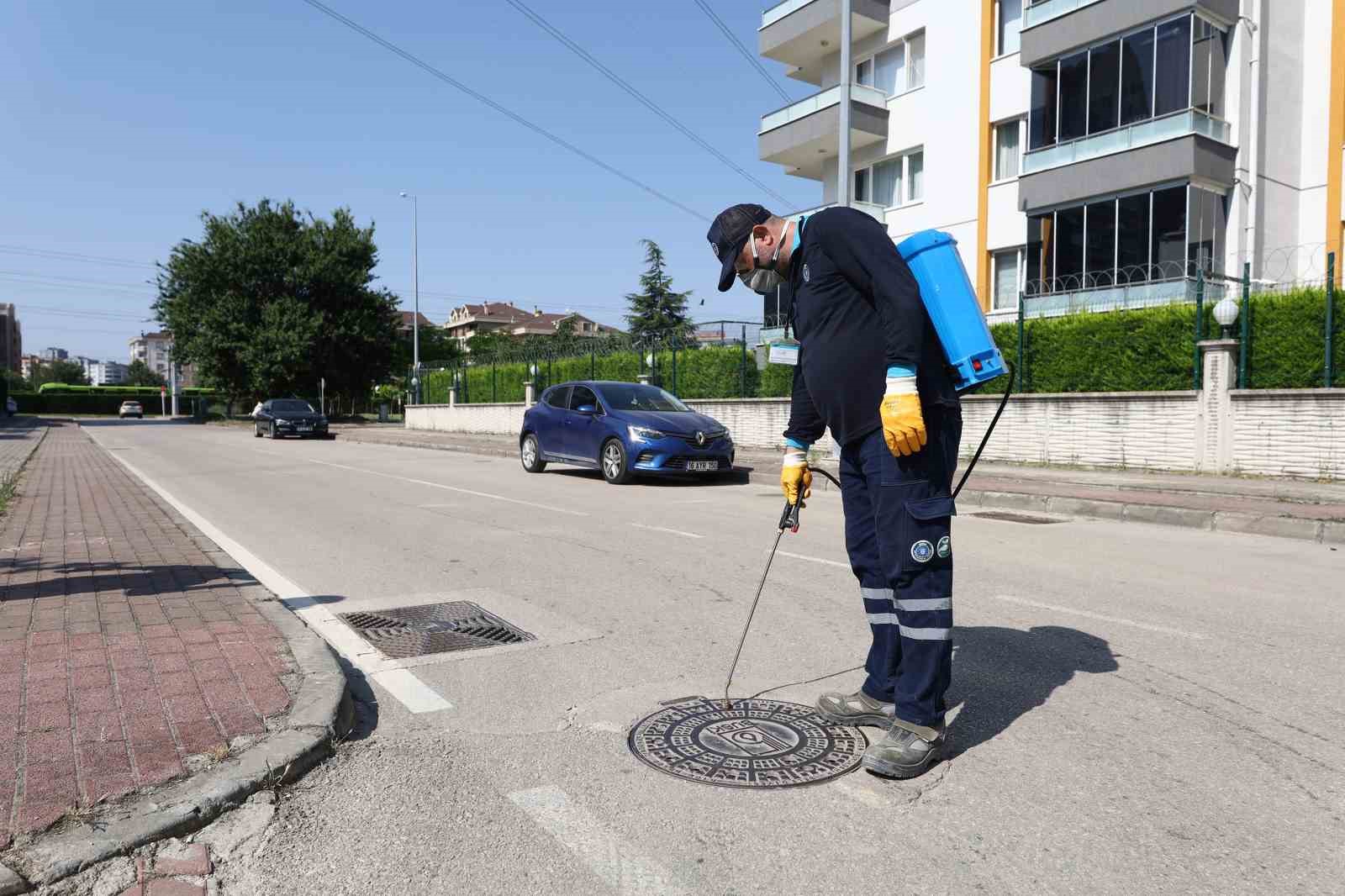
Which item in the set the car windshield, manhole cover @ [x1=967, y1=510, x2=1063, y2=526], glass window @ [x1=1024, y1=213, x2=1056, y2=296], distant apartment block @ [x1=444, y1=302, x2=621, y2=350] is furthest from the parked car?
distant apartment block @ [x1=444, y1=302, x2=621, y2=350]

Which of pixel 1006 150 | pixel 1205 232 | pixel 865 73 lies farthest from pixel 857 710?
pixel 865 73

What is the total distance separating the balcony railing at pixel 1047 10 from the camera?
20.9m

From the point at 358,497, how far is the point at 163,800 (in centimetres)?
991

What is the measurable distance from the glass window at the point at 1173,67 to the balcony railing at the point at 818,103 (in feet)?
25.5

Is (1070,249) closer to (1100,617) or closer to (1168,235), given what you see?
(1168,235)

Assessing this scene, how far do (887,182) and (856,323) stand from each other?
85.1 ft

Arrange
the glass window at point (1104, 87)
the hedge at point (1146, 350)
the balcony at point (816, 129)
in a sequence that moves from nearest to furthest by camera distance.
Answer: the hedge at point (1146, 350) → the glass window at point (1104, 87) → the balcony at point (816, 129)

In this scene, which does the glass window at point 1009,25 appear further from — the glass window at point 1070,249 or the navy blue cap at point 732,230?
the navy blue cap at point 732,230

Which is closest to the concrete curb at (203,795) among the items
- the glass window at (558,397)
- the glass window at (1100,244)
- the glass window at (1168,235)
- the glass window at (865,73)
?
the glass window at (558,397)

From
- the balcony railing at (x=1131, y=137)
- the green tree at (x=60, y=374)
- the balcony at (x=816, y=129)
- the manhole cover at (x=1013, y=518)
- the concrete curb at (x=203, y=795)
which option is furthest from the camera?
the green tree at (x=60, y=374)

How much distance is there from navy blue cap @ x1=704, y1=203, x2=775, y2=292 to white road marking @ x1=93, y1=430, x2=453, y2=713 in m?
2.11

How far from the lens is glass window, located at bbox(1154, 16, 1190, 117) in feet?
63.3

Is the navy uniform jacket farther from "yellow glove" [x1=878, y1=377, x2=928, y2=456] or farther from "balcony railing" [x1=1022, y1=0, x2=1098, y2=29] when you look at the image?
"balcony railing" [x1=1022, y1=0, x2=1098, y2=29]

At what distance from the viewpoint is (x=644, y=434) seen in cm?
1425
